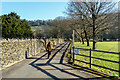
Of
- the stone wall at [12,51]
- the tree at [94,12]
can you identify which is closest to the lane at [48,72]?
the stone wall at [12,51]

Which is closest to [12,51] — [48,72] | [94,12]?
[48,72]

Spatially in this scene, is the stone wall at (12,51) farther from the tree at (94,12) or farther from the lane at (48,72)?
the tree at (94,12)

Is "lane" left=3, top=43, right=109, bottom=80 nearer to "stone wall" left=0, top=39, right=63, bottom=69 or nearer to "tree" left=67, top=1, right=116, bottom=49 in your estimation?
"stone wall" left=0, top=39, right=63, bottom=69

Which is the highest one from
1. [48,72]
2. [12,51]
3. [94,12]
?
[94,12]

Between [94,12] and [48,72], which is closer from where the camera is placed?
[48,72]

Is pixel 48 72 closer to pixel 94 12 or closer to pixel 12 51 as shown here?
pixel 12 51

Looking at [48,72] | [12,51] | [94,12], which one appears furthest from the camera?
[94,12]

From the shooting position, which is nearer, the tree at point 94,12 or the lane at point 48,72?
the lane at point 48,72

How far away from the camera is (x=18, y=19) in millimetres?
37188

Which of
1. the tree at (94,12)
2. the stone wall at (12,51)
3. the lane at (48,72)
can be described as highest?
the tree at (94,12)

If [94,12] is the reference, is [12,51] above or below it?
below

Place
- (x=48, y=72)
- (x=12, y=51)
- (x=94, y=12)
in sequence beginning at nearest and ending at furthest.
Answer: (x=48, y=72) < (x=12, y=51) < (x=94, y=12)

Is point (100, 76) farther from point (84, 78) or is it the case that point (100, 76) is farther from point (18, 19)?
point (18, 19)

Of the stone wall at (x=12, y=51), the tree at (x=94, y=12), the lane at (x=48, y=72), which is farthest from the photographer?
the tree at (x=94, y=12)
